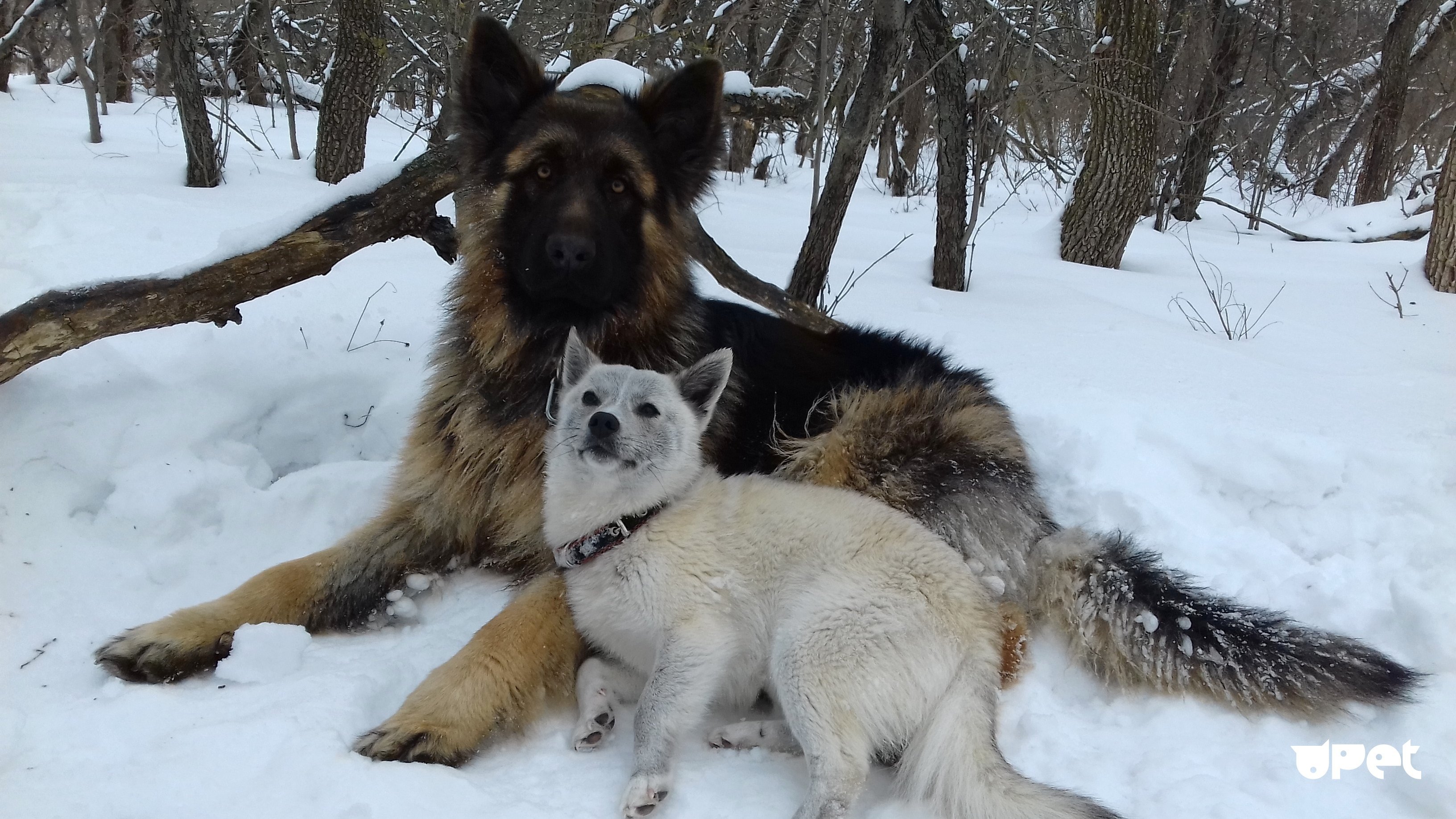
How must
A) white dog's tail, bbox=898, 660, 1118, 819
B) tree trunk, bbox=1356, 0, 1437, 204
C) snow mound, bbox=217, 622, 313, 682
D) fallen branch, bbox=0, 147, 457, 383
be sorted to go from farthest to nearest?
tree trunk, bbox=1356, 0, 1437, 204 < fallen branch, bbox=0, 147, 457, 383 < snow mound, bbox=217, 622, 313, 682 < white dog's tail, bbox=898, 660, 1118, 819

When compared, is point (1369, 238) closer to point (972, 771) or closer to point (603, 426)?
point (972, 771)

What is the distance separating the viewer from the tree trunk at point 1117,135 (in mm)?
7277

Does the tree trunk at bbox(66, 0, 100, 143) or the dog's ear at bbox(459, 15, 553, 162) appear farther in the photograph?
the tree trunk at bbox(66, 0, 100, 143)

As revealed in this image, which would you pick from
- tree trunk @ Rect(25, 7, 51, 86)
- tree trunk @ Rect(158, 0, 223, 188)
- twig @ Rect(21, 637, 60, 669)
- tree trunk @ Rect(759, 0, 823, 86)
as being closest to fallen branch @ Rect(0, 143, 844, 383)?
twig @ Rect(21, 637, 60, 669)

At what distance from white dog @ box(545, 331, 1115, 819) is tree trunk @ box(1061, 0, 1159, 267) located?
6.25m

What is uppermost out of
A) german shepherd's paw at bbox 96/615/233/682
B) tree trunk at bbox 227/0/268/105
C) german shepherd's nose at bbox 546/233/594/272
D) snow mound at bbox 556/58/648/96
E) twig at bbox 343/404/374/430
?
tree trunk at bbox 227/0/268/105

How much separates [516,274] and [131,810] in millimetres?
1927

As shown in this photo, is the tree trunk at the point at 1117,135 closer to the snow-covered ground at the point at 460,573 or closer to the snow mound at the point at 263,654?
the snow-covered ground at the point at 460,573

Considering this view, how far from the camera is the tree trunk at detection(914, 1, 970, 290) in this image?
628 centimetres

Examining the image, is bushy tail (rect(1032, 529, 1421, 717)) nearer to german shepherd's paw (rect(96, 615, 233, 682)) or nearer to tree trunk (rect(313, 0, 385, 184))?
german shepherd's paw (rect(96, 615, 233, 682))

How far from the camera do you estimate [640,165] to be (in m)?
3.15

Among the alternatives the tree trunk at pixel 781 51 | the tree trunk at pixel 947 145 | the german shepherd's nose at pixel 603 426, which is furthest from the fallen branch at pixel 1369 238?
the german shepherd's nose at pixel 603 426

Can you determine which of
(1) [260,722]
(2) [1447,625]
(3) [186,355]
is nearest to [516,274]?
(1) [260,722]

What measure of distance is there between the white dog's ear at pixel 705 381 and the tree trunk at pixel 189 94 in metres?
7.07
